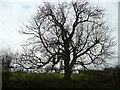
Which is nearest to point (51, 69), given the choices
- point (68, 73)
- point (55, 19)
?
point (68, 73)

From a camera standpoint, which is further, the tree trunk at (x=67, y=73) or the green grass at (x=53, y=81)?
the tree trunk at (x=67, y=73)

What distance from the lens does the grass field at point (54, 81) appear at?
795 inches

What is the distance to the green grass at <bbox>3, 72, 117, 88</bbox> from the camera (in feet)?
66.2

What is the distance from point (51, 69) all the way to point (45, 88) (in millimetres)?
3081

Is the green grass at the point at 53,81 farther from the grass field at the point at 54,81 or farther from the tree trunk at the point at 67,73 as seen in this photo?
the tree trunk at the point at 67,73

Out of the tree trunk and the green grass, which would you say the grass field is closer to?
the green grass

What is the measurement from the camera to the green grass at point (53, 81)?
66.2 feet

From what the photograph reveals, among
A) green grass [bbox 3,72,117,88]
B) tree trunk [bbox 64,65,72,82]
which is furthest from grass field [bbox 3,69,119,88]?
tree trunk [bbox 64,65,72,82]

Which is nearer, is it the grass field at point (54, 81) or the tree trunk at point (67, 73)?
the grass field at point (54, 81)

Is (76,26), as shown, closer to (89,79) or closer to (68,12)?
(68,12)

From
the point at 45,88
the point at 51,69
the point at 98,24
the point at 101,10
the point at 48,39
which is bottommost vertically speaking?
the point at 45,88

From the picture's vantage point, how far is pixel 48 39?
2384cm

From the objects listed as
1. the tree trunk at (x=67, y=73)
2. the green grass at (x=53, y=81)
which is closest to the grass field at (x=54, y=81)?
the green grass at (x=53, y=81)

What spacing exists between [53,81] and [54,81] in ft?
0.51
